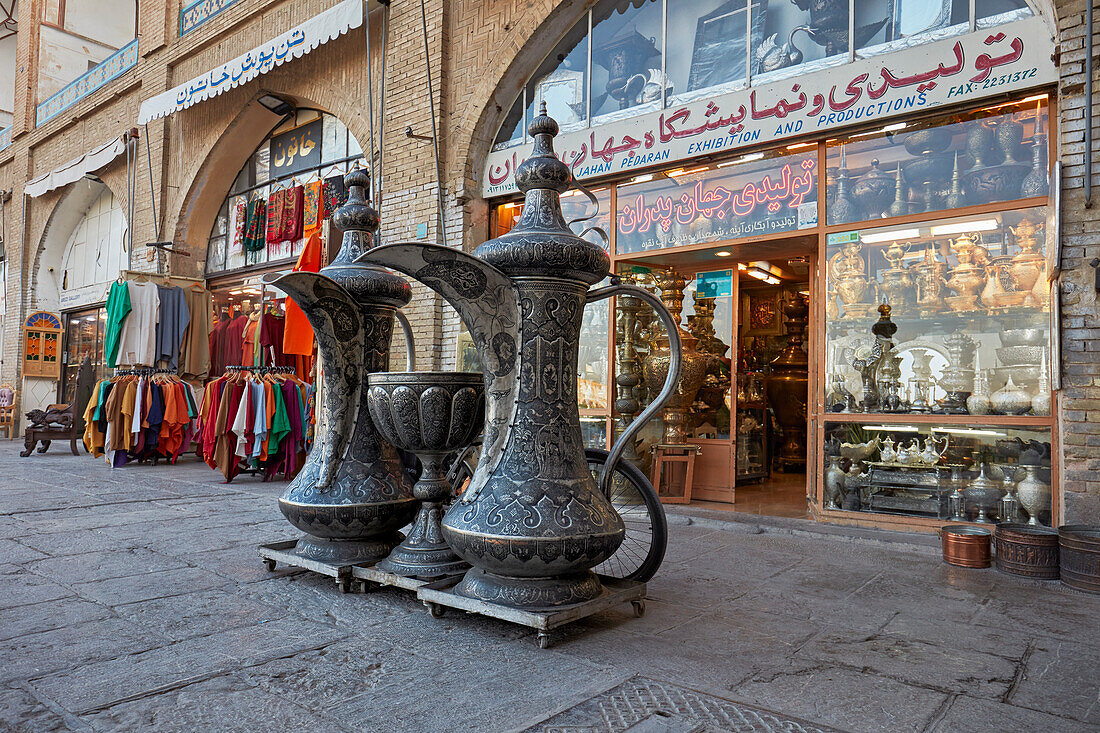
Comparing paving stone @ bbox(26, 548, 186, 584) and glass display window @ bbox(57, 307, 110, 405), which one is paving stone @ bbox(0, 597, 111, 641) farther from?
glass display window @ bbox(57, 307, 110, 405)

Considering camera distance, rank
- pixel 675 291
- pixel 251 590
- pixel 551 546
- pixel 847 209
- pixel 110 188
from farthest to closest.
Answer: pixel 110 188
pixel 675 291
pixel 847 209
pixel 251 590
pixel 551 546

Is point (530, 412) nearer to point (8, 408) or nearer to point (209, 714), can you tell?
point (209, 714)

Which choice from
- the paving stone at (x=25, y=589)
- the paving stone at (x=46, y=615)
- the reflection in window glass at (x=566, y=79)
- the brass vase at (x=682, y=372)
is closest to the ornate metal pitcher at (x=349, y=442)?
the paving stone at (x=46, y=615)

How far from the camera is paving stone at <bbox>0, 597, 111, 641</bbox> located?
9.27 feet

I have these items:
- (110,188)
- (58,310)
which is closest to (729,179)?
(110,188)

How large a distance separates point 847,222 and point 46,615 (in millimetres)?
5715

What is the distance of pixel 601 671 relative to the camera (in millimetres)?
2479

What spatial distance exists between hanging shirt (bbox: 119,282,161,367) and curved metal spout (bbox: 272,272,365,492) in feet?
23.4

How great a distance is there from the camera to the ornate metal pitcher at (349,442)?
11.5 feet

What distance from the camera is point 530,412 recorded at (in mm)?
2943

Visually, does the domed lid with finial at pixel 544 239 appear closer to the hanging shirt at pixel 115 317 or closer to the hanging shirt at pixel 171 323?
the hanging shirt at pixel 115 317

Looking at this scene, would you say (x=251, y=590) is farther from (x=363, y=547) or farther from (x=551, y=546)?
(x=551, y=546)

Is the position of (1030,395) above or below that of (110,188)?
below

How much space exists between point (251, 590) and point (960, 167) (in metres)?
5.42
